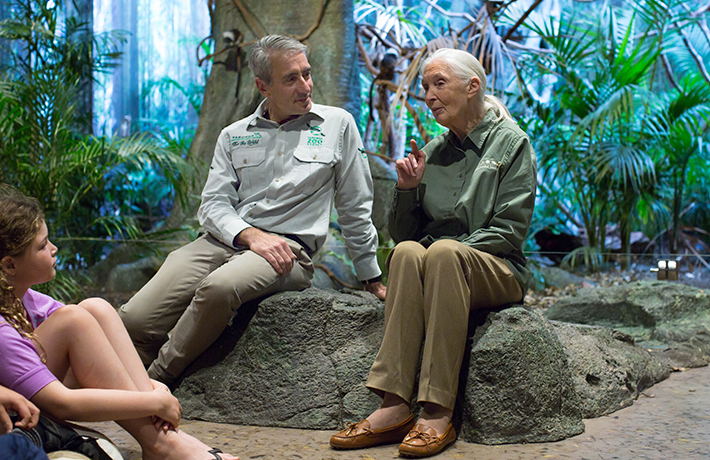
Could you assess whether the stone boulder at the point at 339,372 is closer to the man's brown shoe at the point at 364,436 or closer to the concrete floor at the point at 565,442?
the concrete floor at the point at 565,442

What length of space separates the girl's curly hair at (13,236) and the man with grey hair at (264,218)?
0.79 metres

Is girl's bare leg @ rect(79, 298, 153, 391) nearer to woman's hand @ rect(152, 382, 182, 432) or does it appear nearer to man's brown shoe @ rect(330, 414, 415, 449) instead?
woman's hand @ rect(152, 382, 182, 432)

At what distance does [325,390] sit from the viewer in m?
2.28

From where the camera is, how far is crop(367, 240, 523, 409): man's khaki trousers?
77.7 inches

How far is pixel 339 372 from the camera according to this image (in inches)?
90.4

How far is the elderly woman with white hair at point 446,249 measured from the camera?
1.98m

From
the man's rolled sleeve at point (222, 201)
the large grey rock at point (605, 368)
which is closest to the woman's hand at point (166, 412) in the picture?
the man's rolled sleeve at point (222, 201)

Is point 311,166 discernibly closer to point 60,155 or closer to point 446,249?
point 446,249

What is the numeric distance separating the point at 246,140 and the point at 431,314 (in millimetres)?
1117

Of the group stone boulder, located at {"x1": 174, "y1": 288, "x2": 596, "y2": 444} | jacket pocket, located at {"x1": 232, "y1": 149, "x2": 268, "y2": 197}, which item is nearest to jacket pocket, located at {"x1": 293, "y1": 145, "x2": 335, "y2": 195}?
jacket pocket, located at {"x1": 232, "y1": 149, "x2": 268, "y2": 197}

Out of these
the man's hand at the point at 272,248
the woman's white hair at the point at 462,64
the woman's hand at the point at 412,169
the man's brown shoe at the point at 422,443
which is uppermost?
the woman's white hair at the point at 462,64

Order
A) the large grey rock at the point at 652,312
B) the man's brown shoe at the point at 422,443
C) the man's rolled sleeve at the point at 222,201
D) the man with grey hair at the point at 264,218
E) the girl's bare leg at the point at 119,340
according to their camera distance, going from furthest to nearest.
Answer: the large grey rock at the point at 652,312 < the man's rolled sleeve at the point at 222,201 < the man with grey hair at the point at 264,218 < the man's brown shoe at the point at 422,443 < the girl's bare leg at the point at 119,340

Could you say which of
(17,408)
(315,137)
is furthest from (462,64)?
(17,408)

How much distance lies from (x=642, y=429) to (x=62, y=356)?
182 cm
